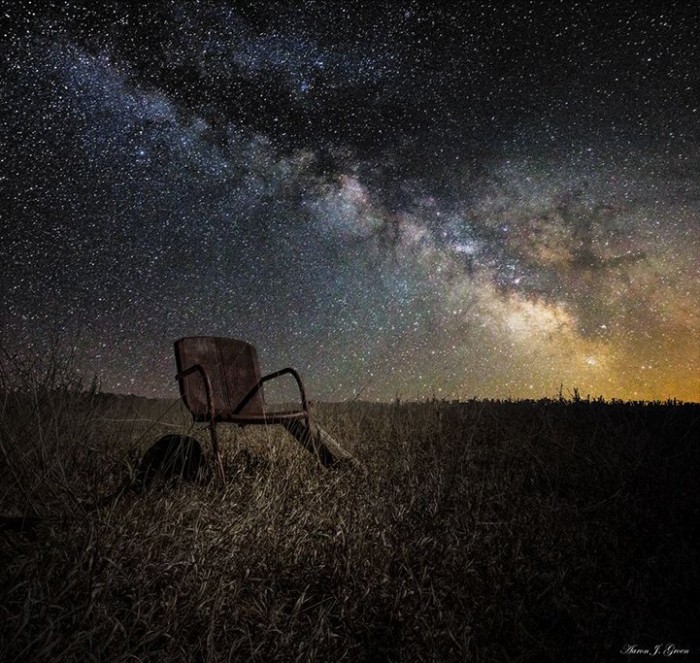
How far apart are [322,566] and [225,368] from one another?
2927 mm

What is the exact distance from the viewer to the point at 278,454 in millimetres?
3854

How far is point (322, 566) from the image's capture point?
79.0 inches

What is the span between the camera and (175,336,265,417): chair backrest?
418cm

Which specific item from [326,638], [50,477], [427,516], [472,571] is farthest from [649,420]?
[50,477]

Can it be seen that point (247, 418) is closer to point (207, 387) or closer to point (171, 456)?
point (207, 387)

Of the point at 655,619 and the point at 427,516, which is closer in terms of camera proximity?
the point at 655,619

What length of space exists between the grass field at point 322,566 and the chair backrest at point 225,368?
1.10 meters

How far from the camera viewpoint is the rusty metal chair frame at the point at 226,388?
364 cm

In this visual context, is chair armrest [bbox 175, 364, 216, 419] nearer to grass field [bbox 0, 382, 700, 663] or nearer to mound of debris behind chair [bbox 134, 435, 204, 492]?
mound of debris behind chair [bbox 134, 435, 204, 492]

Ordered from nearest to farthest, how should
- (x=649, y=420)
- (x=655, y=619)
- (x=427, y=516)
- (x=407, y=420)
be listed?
(x=655, y=619)
(x=427, y=516)
(x=407, y=420)
(x=649, y=420)

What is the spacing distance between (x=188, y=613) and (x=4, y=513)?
934 millimetres

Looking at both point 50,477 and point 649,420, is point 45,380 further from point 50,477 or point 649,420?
point 649,420
